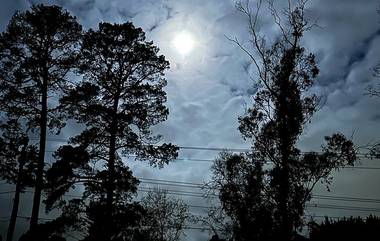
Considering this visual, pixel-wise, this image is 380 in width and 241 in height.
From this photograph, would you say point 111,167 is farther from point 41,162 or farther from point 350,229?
→ point 350,229

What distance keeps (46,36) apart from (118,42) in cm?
395

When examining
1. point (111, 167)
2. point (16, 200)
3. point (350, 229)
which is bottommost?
point (350, 229)

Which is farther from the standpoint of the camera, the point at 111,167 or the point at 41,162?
the point at 111,167

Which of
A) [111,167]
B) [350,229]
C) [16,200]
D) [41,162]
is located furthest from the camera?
[16,200]

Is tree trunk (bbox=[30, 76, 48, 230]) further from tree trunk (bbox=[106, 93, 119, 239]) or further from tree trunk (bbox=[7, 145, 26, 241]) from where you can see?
tree trunk (bbox=[7, 145, 26, 241])

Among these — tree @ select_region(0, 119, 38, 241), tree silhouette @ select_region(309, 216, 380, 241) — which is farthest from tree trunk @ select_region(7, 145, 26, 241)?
tree silhouette @ select_region(309, 216, 380, 241)

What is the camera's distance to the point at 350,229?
19.2m

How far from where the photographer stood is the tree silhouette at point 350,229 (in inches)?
729

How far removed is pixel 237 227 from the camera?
1265 inches

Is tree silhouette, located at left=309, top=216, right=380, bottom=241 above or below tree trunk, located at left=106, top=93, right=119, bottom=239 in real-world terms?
below

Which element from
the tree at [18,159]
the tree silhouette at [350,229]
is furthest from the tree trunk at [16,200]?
the tree silhouette at [350,229]

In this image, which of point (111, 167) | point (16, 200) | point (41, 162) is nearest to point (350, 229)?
point (111, 167)

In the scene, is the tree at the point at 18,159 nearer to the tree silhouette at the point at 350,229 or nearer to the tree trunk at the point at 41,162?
the tree trunk at the point at 41,162

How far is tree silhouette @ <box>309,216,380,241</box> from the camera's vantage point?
729 inches
